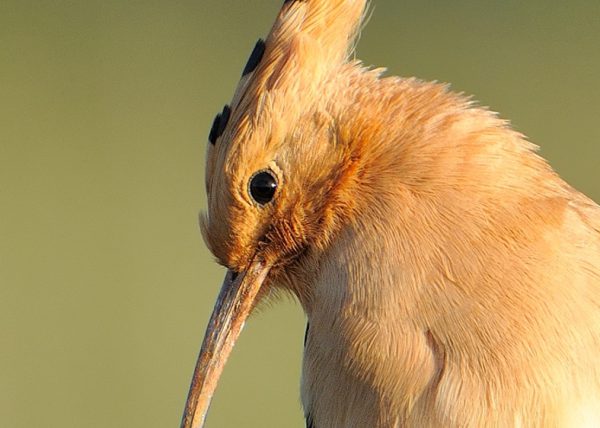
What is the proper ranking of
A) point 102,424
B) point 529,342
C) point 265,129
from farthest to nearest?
1. point 102,424
2. point 265,129
3. point 529,342

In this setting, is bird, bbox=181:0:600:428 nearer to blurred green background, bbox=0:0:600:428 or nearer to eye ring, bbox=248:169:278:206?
eye ring, bbox=248:169:278:206

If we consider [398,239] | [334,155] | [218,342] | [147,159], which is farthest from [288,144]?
[147,159]

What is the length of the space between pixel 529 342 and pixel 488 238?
127 mm

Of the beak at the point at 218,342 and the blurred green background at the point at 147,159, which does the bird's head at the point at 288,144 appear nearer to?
the beak at the point at 218,342

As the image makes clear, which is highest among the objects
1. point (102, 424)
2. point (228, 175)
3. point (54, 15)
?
point (54, 15)

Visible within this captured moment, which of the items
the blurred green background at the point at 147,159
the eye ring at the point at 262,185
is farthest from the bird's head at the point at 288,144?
the blurred green background at the point at 147,159

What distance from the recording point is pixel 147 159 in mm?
3523

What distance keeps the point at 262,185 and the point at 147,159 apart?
2.06 meters

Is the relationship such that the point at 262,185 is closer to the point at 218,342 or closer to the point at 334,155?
the point at 334,155

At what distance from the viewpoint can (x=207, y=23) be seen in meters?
3.55

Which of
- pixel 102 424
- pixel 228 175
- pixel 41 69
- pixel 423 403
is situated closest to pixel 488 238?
pixel 423 403

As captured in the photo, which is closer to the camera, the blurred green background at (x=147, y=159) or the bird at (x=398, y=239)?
the bird at (x=398, y=239)

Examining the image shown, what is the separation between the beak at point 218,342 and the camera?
5.24 ft

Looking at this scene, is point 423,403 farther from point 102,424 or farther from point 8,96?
point 8,96
